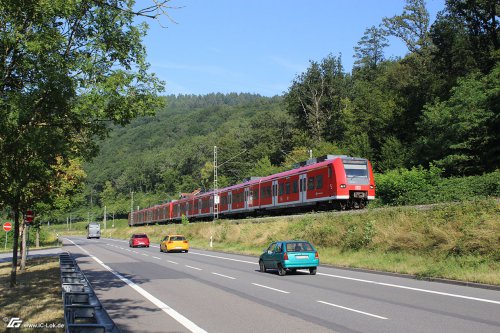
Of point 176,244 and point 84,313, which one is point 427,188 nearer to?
point 176,244

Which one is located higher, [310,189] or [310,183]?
[310,183]

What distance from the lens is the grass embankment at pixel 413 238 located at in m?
17.4

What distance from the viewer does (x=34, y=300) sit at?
43.4 feet

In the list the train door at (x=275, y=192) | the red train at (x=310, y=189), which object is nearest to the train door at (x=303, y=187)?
the red train at (x=310, y=189)

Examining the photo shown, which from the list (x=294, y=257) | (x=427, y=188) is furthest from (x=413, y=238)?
(x=427, y=188)

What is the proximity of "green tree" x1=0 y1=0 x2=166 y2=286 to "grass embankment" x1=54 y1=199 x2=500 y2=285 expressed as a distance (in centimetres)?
1163

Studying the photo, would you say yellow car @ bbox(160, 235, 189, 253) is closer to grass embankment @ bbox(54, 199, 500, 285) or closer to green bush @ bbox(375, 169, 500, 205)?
grass embankment @ bbox(54, 199, 500, 285)

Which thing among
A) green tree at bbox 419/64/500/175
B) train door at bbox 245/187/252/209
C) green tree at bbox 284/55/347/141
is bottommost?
train door at bbox 245/187/252/209

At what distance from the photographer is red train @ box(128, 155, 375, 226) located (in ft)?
102

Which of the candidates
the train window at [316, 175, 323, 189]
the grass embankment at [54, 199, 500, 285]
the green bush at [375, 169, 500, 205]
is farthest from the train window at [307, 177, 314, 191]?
the green bush at [375, 169, 500, 205]

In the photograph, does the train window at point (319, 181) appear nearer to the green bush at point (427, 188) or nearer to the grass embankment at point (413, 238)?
the grass embankment at point (413, 238)

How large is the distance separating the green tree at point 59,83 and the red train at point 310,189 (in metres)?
19.6

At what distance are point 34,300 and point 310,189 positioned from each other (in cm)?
2272

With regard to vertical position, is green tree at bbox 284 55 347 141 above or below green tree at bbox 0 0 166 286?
above
